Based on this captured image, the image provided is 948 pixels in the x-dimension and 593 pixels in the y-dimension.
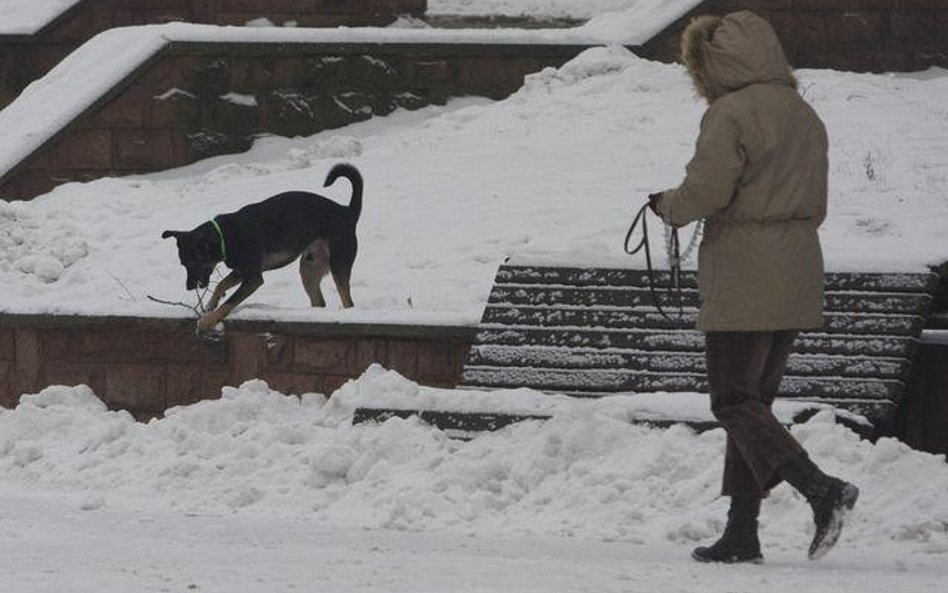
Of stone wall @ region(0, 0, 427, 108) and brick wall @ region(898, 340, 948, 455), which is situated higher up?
stone wall @ region(0, 0, 427, 108)

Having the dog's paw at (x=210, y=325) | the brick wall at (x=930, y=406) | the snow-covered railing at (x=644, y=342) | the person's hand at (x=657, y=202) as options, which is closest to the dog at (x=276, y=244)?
the dog's paw at (x=210, y=325)

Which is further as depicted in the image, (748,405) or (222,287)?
(222,287)

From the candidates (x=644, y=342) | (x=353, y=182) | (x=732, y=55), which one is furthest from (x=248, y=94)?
(x=732, y=55)

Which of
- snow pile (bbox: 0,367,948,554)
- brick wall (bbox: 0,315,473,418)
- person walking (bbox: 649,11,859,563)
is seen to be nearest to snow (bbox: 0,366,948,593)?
snow pile (bbox: 0,367,948,554)

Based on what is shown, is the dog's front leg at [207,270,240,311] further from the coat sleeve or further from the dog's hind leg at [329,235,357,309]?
the coat sleeve

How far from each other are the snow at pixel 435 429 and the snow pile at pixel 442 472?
1 cm

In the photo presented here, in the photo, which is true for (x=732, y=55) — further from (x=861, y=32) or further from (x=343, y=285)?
(x=861, y=32)

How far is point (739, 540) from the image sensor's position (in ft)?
27.8

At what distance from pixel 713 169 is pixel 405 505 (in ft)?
6.99

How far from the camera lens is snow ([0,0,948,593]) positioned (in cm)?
841

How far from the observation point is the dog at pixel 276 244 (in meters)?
13.1

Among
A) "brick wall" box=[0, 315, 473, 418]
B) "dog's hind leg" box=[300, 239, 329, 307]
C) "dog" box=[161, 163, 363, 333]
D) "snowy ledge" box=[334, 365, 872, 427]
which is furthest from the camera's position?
"dog's hind leg" box=[300, 239, 329, 307]

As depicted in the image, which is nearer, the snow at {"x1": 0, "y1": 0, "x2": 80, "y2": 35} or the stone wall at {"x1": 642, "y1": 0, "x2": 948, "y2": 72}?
the stone wall at {"x1": 642, "y1": 0, "x2": 948, "y2": 72}

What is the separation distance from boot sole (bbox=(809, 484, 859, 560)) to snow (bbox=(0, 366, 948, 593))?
0.29 feet
